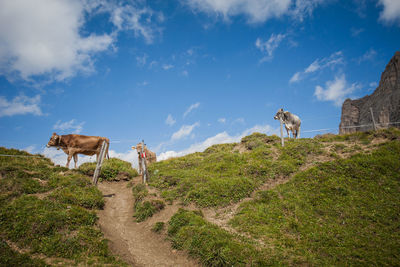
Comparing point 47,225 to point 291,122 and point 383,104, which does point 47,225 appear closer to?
point 291,122

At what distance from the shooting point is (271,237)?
8562mm

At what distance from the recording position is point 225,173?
15.7 metres

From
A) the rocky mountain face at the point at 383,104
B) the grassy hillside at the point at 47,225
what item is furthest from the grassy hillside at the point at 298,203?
the rocky mountain face at the point at 383,104

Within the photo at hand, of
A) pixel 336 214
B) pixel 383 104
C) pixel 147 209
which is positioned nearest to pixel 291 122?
pixel 336 214

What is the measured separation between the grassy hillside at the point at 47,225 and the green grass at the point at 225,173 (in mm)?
5060

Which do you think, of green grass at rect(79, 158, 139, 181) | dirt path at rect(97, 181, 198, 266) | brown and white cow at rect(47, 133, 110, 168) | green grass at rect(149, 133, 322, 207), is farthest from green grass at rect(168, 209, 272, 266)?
brown and white cow at rect(47, 133, 110, 168)

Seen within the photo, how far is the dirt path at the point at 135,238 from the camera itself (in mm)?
8094

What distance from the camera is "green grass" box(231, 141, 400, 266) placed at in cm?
736

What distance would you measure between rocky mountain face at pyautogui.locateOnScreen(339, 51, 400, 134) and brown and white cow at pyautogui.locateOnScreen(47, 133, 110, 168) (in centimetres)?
3917

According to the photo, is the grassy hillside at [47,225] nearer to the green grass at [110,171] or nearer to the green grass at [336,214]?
the green grass at [110,171]

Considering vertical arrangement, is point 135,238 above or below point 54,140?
below

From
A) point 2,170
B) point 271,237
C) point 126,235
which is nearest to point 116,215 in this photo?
point 126,235

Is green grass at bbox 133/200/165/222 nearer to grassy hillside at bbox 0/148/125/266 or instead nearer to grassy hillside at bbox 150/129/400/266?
grassy hillside at bbox 150/129/400/266

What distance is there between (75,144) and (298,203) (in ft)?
64.0
